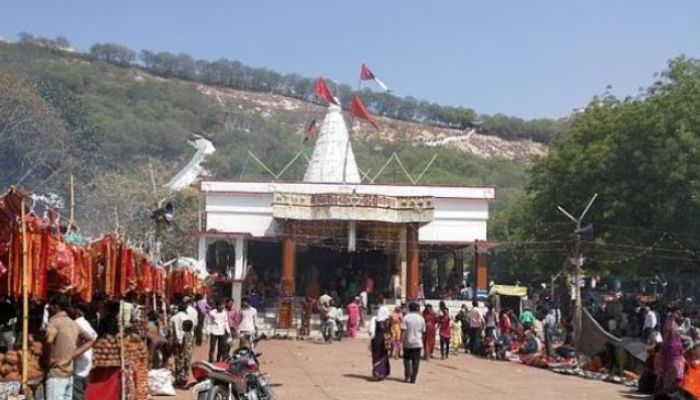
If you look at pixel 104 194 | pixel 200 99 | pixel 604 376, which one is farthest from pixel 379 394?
pixel 200 99

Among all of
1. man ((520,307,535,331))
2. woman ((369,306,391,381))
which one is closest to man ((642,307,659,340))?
man ((520,307,535,331))

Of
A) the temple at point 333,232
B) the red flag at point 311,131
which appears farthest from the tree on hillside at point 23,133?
the temple at point 333,232

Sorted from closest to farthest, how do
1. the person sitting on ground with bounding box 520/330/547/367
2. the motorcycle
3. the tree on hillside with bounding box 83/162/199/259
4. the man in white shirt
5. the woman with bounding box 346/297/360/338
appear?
the motorcycle
the man in white shirt
the person sitting on ground with bounding box 520/330/547/367
the woman with bounding box 346/297/360/338
the tree on hillside with bounding box 83/162/199/259

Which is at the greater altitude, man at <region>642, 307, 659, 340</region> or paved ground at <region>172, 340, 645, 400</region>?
man at <region>642, 307, 659, 340</region>

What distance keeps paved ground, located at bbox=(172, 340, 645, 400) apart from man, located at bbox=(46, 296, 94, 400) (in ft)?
14.2

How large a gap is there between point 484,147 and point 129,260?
139321 millimetres

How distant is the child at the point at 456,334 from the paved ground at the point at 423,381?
8.20ft

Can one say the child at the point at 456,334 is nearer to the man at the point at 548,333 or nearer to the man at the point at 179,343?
the man at the point at 548,333

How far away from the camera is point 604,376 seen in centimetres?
1894

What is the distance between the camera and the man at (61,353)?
9141mm

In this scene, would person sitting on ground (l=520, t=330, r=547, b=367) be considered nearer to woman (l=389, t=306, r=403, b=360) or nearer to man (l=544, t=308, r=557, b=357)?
man (l=544, t=308, r=557, b=357)

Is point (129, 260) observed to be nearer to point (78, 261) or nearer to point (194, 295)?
point (78, 261)

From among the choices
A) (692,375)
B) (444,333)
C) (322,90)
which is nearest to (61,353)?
(692,375)

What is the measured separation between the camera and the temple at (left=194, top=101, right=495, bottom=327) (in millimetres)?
33094
